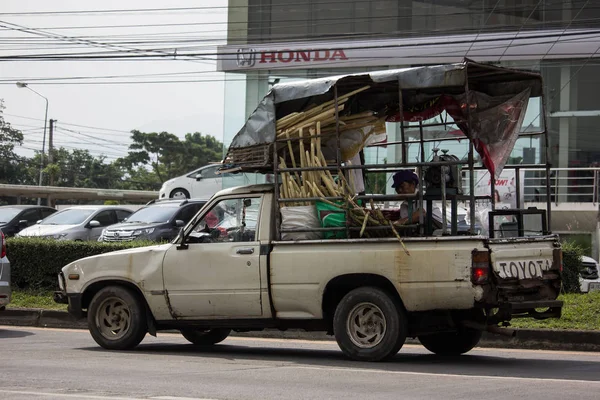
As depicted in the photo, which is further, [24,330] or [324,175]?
[24,330]

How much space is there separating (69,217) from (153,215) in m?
3.06

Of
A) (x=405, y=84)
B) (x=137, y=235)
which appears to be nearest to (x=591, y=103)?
(x=137, y=235)

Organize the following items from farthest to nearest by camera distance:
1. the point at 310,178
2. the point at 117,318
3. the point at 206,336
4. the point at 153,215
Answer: the point at 153,215, the point at 206,336, the point at 117,318, the point at 310,178

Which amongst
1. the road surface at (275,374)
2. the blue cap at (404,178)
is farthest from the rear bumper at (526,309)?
the blue cap at (404,178)

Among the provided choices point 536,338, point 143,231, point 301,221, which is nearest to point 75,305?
point 301,221

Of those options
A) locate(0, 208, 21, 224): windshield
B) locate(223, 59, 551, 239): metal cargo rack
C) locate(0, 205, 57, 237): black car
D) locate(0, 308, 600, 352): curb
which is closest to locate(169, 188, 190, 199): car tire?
locate(0, 205, 57, 237): black car

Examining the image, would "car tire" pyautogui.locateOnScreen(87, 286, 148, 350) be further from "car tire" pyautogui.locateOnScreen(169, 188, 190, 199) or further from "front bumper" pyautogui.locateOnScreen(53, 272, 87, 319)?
"car tire" pyautogui.locateOnScreen(169, 188, 190, 199)

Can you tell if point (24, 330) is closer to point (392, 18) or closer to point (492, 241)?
point (492, 241)

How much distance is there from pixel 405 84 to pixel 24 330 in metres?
7.66

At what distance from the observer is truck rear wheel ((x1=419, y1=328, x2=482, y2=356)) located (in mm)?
10477

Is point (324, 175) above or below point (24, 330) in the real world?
above

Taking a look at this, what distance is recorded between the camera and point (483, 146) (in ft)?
35.9

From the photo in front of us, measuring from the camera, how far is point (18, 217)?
24797 millimetres

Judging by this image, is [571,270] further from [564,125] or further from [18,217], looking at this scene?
[564,125]
